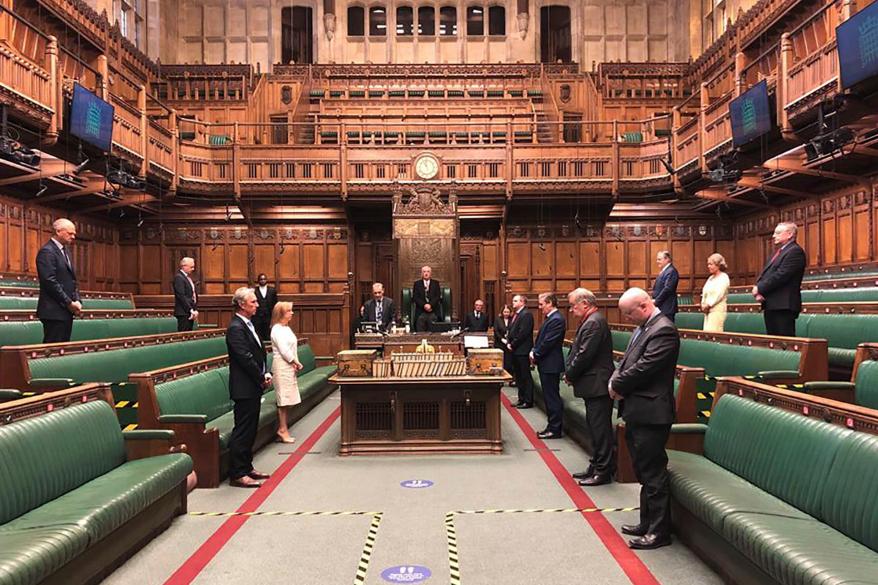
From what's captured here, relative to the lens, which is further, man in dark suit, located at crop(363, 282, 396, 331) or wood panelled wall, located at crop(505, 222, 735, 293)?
wood panelled wall, located at crop(505, 222, 735, 293)

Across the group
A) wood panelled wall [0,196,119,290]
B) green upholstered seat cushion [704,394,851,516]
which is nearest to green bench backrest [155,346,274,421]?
green upholstered seat cushion [704,394,851,516]

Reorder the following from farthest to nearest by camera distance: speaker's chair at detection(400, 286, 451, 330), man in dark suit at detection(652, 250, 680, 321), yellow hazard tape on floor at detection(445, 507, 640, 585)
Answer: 1. speaker's chair at detection(400, 286, 451, 330)
2. man in dark suit at detection(652, 250, 680, 321)
3. yellow hazard tape on floor at detection(445, 507, 640, 585)

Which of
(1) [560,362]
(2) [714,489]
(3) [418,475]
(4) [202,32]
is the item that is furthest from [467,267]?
(4) [202,32]

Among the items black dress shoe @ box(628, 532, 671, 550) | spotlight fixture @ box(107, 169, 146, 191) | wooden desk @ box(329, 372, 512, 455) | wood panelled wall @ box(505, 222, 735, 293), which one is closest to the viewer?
black dress shoe @ box(628, 532, 671, 550)

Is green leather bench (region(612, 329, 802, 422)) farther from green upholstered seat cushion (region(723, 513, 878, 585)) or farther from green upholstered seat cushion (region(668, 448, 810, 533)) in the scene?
green upholstered seat cushion (region(723, 513, 878, 585))

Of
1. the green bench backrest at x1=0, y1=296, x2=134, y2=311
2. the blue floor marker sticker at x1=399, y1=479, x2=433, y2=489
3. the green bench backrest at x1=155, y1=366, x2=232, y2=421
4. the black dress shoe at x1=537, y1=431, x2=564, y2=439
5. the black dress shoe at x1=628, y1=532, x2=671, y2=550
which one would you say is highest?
the green bench backrest at x1=0, y1=296, x2=134, y2=311

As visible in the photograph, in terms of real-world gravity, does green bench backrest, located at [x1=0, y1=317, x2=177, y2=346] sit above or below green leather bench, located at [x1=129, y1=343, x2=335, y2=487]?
above

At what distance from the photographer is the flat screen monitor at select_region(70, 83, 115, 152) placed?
30.8 ft

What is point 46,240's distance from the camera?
12.4 meters

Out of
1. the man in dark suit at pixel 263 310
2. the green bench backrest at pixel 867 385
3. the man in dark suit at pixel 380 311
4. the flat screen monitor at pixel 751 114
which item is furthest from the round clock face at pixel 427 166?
the green bench backrest at pixel 867 385

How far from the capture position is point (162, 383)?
5.08 m

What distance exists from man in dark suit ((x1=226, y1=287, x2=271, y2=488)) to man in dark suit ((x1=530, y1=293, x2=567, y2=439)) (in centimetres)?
267

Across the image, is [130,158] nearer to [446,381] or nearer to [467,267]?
[467,267]

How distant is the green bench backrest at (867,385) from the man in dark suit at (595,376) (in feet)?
5.25
